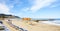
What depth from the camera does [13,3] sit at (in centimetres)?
363

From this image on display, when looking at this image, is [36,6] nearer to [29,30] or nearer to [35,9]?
[35,9]

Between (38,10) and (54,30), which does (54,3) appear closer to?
(38,10)

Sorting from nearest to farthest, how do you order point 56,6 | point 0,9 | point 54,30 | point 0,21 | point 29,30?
point 54,30 < point 29,30 < point 56,6 < point 0,9 < point 0,21

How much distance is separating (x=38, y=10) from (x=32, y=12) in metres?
0.25

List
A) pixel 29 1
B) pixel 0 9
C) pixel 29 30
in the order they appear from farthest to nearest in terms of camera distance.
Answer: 1. pixel 0 9
2. pixel 29 1
3. pixel 29 30

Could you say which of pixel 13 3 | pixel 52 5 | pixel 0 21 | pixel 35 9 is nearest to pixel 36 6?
pixel 35 9

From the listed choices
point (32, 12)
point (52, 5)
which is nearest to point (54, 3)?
point (52, 5)

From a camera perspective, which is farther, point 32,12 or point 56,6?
point 32,12

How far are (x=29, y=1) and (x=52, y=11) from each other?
788 millimetres

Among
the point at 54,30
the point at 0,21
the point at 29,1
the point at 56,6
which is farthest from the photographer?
the point at 0,21

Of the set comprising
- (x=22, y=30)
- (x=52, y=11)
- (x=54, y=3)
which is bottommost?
(x=22, y=30)

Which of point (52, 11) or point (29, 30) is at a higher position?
point (52, 11)

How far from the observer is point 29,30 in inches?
115

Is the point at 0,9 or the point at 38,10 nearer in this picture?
the point at 38,10
